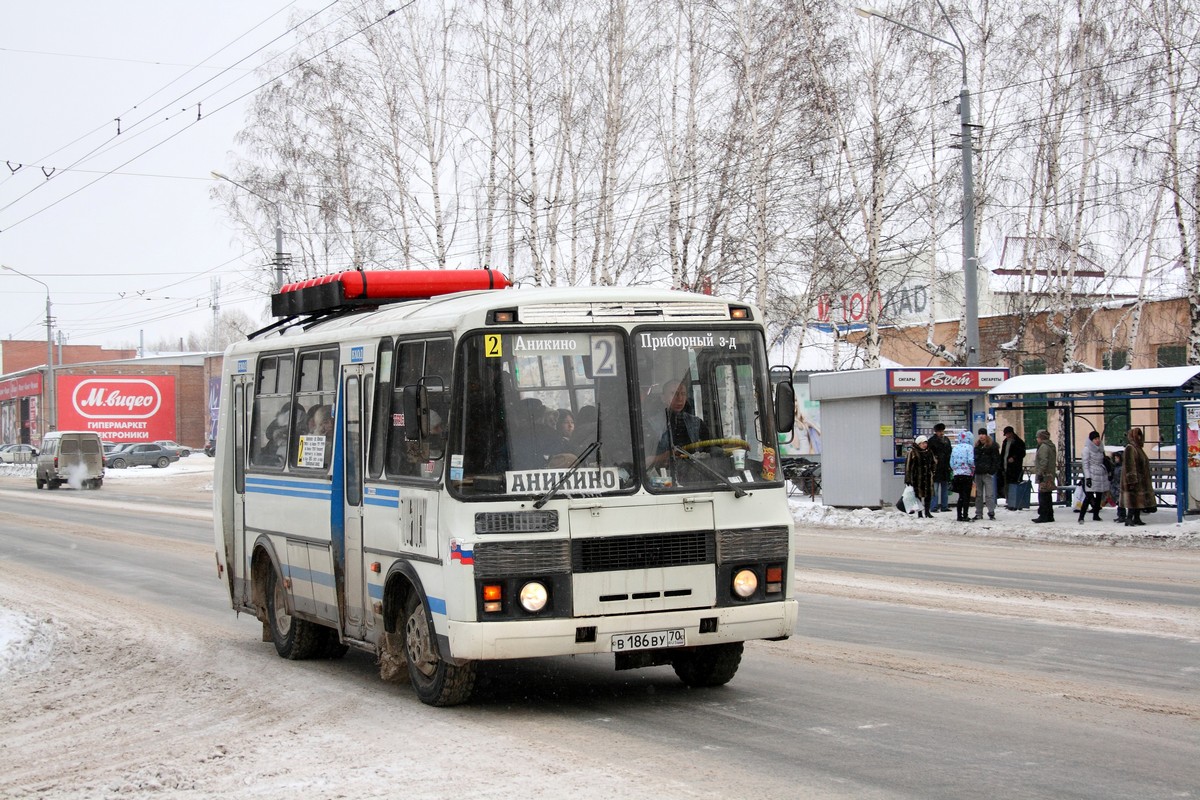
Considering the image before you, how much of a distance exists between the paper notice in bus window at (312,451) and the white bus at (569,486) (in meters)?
0.75

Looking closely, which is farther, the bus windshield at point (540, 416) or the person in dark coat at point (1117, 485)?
the person in dark coat at point (1117, 485)

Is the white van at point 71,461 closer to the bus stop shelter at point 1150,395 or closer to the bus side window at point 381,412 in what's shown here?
the bus stop shelter at point 1150,395

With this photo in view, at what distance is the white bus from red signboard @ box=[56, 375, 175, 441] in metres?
88.0

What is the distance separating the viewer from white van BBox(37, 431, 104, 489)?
55.2 metres

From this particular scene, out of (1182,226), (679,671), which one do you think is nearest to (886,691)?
(679,671)

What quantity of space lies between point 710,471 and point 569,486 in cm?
92

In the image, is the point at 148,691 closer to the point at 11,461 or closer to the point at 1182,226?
the point at 1182,226

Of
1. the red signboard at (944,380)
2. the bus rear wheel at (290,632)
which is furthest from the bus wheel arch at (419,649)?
the red signboard at (944,380)

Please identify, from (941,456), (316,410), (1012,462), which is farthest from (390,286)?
(1012,462)

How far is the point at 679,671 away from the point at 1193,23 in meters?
28.0

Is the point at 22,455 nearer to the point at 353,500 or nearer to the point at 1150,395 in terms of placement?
the point at 1150,395

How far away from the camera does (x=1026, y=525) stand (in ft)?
80.7

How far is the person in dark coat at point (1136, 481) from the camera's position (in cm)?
2295

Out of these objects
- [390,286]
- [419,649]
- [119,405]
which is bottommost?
[419,649]
